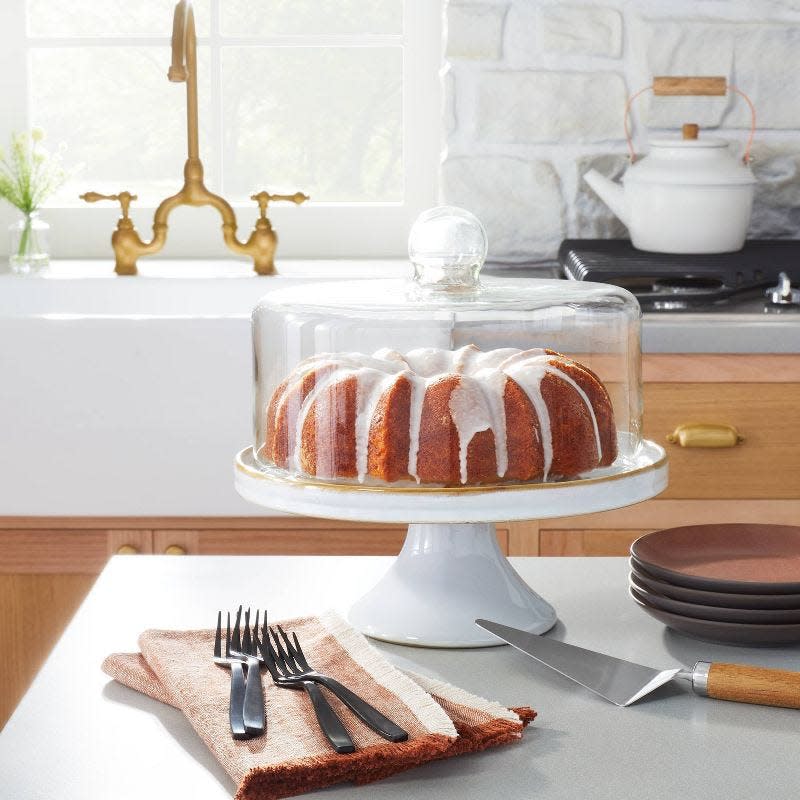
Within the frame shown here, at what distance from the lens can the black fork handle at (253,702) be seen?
2.47ft

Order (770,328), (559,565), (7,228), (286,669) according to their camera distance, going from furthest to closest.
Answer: (7,228), (770,328), (559,565), (286,669)

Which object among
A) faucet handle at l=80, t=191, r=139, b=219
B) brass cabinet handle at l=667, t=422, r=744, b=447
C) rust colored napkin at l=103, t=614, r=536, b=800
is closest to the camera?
rust colored napkin at l=103, t=614, r=536, b=800

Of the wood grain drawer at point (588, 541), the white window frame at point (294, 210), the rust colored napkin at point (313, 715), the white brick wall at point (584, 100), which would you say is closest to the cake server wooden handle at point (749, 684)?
the rust colored napkin at point (313, 715)

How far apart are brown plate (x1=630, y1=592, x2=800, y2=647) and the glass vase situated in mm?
1780

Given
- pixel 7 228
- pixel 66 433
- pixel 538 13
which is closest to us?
pixel 66 433

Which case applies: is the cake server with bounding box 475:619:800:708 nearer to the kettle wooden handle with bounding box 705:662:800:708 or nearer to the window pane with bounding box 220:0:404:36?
the kettle wooden handle with bounding box 705:662:800:708

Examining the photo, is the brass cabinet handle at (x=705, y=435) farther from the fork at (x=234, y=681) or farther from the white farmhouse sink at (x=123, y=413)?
the fork at (x=234, y=681)

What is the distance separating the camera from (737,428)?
1.95 meters

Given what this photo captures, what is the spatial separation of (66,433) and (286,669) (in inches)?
51.0

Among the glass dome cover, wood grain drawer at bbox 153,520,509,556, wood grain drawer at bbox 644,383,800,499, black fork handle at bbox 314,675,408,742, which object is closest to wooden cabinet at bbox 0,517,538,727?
wood grain drawer at bbox 153,520,509,556

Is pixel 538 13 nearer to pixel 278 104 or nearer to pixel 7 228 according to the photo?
pixel 278 104

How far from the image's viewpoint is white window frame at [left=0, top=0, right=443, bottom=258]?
272cm

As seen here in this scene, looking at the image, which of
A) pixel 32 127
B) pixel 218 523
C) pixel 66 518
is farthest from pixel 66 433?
pixel 32 127

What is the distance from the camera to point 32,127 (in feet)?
9.14
